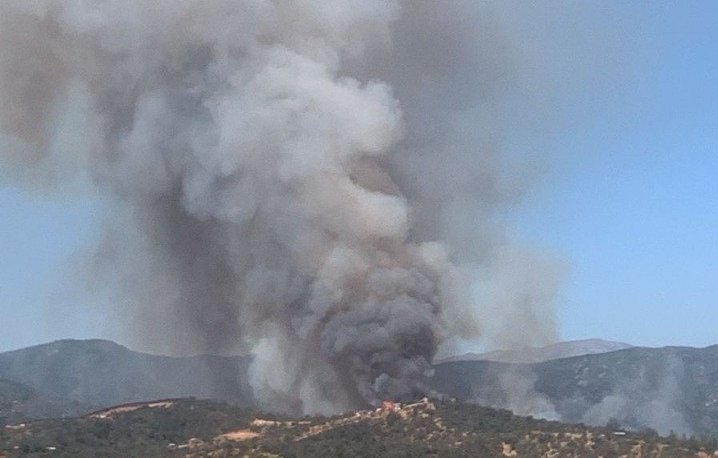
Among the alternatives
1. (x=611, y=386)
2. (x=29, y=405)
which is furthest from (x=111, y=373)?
(x=611, y=386)

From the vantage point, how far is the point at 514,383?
82000mm

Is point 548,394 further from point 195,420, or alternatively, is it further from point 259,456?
point 259,456

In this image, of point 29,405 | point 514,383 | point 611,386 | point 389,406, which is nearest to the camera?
point 389,406

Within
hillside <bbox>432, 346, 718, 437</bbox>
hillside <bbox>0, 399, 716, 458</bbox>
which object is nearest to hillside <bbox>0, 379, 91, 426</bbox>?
hillside <bbox>0, 399, 716, 458</bbox>

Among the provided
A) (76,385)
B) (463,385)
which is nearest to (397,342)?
(463,385)

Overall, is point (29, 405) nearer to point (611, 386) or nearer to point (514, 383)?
point (514, 383)

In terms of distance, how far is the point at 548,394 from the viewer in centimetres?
9925

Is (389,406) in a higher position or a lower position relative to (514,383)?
lower

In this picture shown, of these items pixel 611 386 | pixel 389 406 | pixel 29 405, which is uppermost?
pixel 611 386

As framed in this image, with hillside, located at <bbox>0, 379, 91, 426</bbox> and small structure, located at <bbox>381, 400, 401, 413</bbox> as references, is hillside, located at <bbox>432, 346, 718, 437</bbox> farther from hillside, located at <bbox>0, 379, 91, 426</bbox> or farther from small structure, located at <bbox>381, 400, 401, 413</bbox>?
hillside, located at <bbox>0, 379, 91, 426</bbox>

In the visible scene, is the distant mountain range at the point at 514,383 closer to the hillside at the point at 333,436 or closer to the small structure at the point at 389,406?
the small structure at the point at 389,406

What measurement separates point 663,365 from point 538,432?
83.5 m

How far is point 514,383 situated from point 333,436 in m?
44.9

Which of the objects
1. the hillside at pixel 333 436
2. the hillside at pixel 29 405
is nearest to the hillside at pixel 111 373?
the hillside at pixel 29 405
